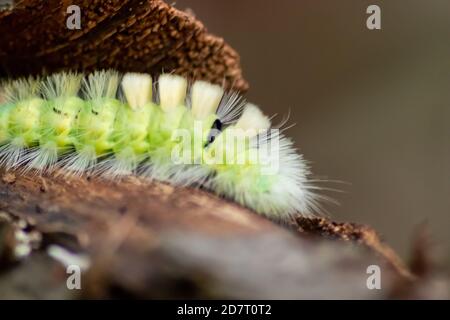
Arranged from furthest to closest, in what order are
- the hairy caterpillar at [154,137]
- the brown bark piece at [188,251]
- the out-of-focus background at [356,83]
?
the out-of-focus background at [356,83], the hairy caterpillar at [154,137], the brown bark piece at [188,251]

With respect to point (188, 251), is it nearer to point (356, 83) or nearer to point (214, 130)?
point (214, 130)

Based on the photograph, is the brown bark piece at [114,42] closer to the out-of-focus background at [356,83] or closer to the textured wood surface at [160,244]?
the textured wood surface at [160,244]

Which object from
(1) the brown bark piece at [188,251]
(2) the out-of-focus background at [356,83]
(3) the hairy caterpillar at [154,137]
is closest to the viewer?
(1) the brown bark piece at [188,251]

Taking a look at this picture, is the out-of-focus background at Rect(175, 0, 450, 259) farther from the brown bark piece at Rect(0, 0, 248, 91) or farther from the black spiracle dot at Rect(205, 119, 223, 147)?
the black spiracle dot at Rect(205, 119, 223, 147)

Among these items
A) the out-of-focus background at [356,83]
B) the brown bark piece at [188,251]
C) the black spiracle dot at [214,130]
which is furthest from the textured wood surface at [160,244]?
the out-of-focus background at [356,83]

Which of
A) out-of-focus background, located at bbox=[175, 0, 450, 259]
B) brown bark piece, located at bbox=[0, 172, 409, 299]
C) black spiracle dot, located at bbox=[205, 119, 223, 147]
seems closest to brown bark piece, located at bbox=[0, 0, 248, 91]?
black spiracle dot, located at bbox=[205, 119, 223, 147]

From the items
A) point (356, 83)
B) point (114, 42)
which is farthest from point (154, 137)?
point (356, 83)

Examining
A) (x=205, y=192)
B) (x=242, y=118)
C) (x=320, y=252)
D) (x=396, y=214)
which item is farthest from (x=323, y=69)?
(x=320, y=252)
